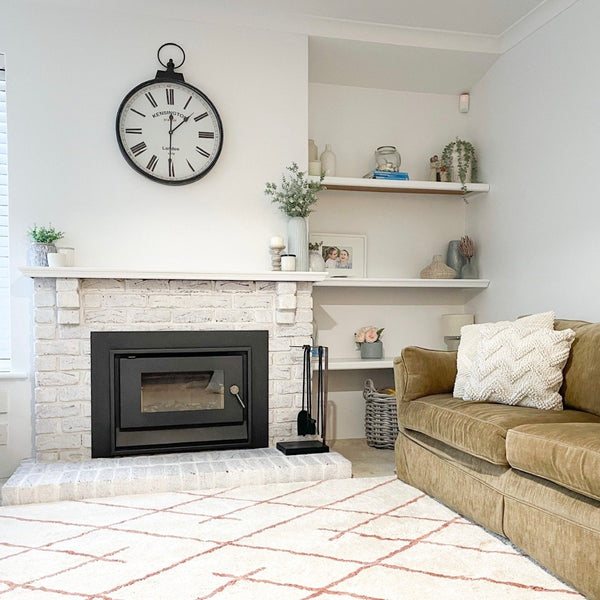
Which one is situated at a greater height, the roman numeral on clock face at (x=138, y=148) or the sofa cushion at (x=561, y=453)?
the roman numeral on clock face at (x=138, y=148)

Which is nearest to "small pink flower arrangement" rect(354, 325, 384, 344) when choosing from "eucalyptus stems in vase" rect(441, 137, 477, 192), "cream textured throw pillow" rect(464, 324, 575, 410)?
"eucalyptus stems in vase" rect(441, 137, 477, 192)

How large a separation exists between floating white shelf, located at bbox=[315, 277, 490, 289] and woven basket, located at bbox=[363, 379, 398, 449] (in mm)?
670

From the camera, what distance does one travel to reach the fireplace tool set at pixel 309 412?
359cm

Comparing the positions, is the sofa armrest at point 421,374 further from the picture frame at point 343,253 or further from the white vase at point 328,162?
the white vase at point 328,162

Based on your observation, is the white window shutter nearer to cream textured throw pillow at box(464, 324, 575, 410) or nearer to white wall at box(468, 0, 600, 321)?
cream textured throw pillow at box(464, 324, 575, 410)

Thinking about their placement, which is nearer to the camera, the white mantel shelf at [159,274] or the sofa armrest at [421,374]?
the sofa armrest at [421,374]

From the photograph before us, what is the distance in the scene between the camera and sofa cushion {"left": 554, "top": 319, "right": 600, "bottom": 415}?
2758 mm

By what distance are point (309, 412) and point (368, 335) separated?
801 millimetres

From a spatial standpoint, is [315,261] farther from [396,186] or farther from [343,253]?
[396,186]

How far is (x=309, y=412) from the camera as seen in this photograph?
378 centimetres

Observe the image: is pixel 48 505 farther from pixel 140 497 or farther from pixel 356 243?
pixel 356 243

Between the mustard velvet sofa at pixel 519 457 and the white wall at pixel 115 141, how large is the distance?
1.30m

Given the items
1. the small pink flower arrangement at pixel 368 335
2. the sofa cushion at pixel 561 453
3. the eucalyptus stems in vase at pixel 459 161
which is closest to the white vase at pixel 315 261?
the small pink flower arrangement at pixel 368 335

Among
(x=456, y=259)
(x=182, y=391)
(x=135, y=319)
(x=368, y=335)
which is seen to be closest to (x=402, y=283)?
→ (x=368, y=335)
